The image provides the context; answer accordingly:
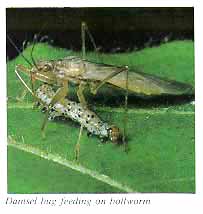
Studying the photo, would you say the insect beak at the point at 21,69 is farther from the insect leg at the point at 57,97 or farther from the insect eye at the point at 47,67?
the insect leg at the point at 57,97

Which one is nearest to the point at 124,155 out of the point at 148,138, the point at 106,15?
the point at 148,138

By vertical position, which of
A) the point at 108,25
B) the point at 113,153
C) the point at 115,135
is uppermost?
the point at 108,25

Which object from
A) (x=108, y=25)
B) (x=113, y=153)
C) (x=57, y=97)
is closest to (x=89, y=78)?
(x=57, y=97)

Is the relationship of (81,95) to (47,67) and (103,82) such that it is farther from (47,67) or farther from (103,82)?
(47,67)

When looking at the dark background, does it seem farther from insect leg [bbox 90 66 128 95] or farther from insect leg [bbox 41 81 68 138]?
insect leg [bbox 41 81 68 138]

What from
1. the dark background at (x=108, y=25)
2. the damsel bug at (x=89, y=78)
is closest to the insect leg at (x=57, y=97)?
the damsel bug at (x=89, y=78)
